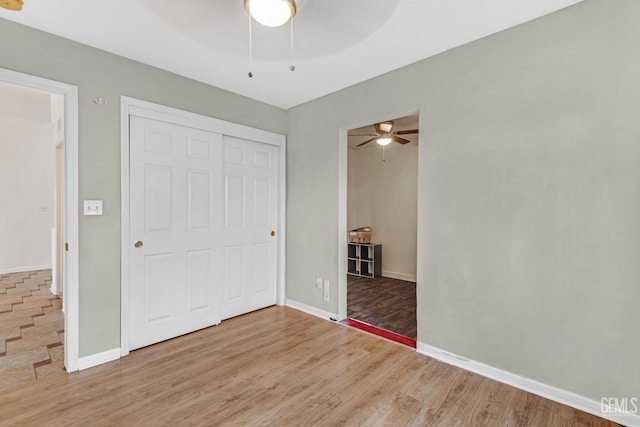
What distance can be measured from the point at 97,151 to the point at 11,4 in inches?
38.4

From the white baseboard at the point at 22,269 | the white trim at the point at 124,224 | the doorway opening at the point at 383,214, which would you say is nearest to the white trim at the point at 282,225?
the doorway opening at the point at 383,214

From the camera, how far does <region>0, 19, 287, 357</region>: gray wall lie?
7.34 ft

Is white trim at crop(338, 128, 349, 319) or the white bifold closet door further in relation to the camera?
white trim at crop(338, 128, 349, 319)

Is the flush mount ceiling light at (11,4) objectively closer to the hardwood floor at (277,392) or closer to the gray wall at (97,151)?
the gray wall at (97,151)

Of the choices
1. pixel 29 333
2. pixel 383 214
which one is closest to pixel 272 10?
pixel 29 333

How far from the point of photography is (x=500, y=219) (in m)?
2.19

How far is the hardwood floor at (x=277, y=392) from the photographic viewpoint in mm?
1795

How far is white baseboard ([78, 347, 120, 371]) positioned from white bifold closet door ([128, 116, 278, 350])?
145 mm

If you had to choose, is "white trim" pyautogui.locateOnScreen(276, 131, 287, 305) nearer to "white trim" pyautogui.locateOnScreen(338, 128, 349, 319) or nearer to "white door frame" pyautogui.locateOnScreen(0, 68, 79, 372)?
"white trim" pyautogui.locateOnScreen(338, 128, 349, 319)

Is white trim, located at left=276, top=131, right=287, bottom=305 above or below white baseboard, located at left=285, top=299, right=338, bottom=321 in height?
above

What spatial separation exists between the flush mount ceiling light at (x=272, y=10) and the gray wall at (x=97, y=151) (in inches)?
61.0

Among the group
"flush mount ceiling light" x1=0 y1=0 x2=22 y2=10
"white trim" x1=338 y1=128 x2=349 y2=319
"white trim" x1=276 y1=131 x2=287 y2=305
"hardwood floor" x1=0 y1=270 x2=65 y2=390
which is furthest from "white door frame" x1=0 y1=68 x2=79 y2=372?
"white trim" x1=338 y1=128 x2=349 y2=319

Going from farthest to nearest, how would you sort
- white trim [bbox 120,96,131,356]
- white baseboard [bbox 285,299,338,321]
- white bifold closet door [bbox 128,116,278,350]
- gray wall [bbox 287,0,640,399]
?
white baseboard [bbox 285,299,338,321]
white bifold closet door [bbox 128,116,278,350]
white trim [bbox 120,96,131,356]
gray wall [bbox 287,0,640,399]

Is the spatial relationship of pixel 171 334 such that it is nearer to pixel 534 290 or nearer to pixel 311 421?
pixel 311 421
